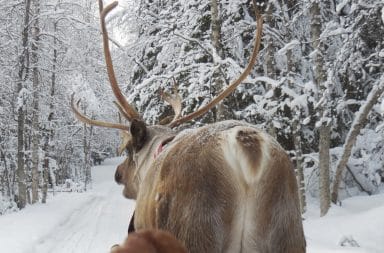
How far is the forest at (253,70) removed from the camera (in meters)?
8.67

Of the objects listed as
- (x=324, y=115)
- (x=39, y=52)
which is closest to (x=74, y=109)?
(x=324, y=115)

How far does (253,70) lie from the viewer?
36.6ft

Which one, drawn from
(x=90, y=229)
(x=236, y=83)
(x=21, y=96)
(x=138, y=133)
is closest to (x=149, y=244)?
(x=138, y=133)

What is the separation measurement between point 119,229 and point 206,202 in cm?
1047

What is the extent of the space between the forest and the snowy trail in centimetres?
187

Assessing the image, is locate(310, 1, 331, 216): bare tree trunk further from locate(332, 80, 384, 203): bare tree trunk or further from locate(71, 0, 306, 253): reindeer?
locate(71, 0, 306, 253): reindeer

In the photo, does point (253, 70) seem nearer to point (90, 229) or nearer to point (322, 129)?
point (322, 129)

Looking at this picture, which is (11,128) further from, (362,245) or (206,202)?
(206,202)

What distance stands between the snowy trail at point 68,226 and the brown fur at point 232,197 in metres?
7.50

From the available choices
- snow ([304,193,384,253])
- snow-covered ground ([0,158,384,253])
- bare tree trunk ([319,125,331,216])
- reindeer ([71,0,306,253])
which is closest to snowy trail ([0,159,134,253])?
snow-covered ground ([0,158,384,253])

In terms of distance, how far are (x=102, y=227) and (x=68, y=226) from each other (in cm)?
91

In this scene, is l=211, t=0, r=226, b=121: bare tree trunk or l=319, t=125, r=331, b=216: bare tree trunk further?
l=211, t=0, r=226, b=121: bare tree trunk

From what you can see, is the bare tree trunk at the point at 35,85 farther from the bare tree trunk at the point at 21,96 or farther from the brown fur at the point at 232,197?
the brown fur at the point at 232,197

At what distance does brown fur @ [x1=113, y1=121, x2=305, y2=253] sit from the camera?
7.06ft
